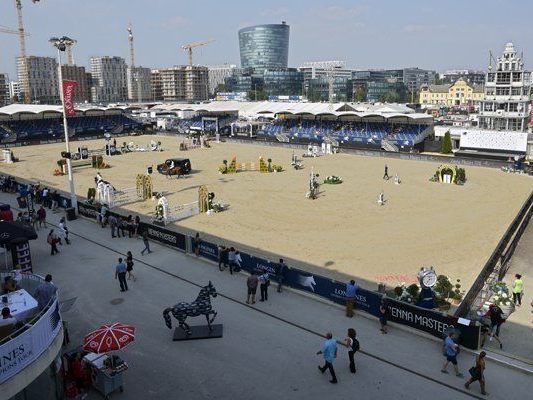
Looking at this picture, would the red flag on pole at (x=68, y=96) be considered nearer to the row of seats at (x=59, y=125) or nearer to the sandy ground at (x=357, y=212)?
the sandy ground at (x=357, y=212)

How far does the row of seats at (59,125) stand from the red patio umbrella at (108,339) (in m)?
68.9

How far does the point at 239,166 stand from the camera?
47.3 meters

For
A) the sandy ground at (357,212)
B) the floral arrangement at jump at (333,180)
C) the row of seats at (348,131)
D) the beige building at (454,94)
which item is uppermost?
the beige building at (454,94)

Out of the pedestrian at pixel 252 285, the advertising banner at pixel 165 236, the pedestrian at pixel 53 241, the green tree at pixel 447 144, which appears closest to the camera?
the pedestrian at pixel 252 285

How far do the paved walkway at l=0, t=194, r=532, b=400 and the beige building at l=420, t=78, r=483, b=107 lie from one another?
15066cm

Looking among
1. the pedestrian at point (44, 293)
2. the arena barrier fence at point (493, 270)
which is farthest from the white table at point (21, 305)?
the arena barrier fence at point (493, 270)

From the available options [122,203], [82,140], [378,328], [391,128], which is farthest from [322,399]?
[82,140]

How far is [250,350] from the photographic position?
14109 millimetres

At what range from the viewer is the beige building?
157m

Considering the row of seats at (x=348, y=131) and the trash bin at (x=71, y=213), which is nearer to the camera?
the trash bin at (x=71, y=213)

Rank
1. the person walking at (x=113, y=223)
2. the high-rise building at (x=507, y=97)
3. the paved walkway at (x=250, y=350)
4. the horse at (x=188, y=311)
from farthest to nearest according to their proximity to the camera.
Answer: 1. the high-rise building at (x=507, y=97)
2. the person walking at (x=113, y=223)
3. the horse at (x=188, y=311)
4. the paved walkway at (x=250, y=350)

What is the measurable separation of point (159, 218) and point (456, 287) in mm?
16629

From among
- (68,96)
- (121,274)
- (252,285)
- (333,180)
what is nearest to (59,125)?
(68,96)

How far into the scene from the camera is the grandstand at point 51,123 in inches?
2835
